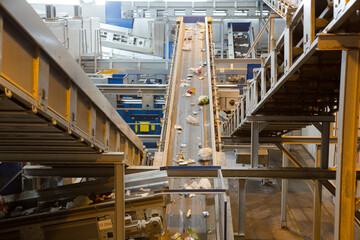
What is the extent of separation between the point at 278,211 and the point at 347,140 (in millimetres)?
9280

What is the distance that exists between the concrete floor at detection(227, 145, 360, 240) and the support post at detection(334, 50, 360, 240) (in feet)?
22.2

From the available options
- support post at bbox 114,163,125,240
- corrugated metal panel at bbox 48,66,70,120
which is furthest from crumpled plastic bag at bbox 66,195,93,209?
corrugated metal panel at bbox 48,66,70,120

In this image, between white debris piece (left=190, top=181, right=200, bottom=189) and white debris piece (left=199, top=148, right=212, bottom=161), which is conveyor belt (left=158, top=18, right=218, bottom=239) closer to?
white debris piece (left=199, top=148, right=212, bottom=161)

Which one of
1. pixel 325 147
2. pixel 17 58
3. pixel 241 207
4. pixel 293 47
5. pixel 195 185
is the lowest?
pixel 241 207

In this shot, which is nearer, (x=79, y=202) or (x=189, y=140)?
(x=79, y=202)

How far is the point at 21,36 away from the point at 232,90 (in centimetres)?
1007

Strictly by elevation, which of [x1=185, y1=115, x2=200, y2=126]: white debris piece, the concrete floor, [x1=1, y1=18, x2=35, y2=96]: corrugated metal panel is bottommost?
the concrete floor

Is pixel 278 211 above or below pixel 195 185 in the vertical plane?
below

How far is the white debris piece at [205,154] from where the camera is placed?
6.07 metres

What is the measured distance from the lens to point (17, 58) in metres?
2.49

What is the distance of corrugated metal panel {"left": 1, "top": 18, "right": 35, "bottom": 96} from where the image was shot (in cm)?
234

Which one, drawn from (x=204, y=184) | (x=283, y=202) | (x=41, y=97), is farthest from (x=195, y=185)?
(x=283, y=202)

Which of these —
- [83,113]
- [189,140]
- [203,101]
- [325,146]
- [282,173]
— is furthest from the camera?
[203,101]

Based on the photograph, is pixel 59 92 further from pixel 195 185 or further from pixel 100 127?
pixel 195 185
